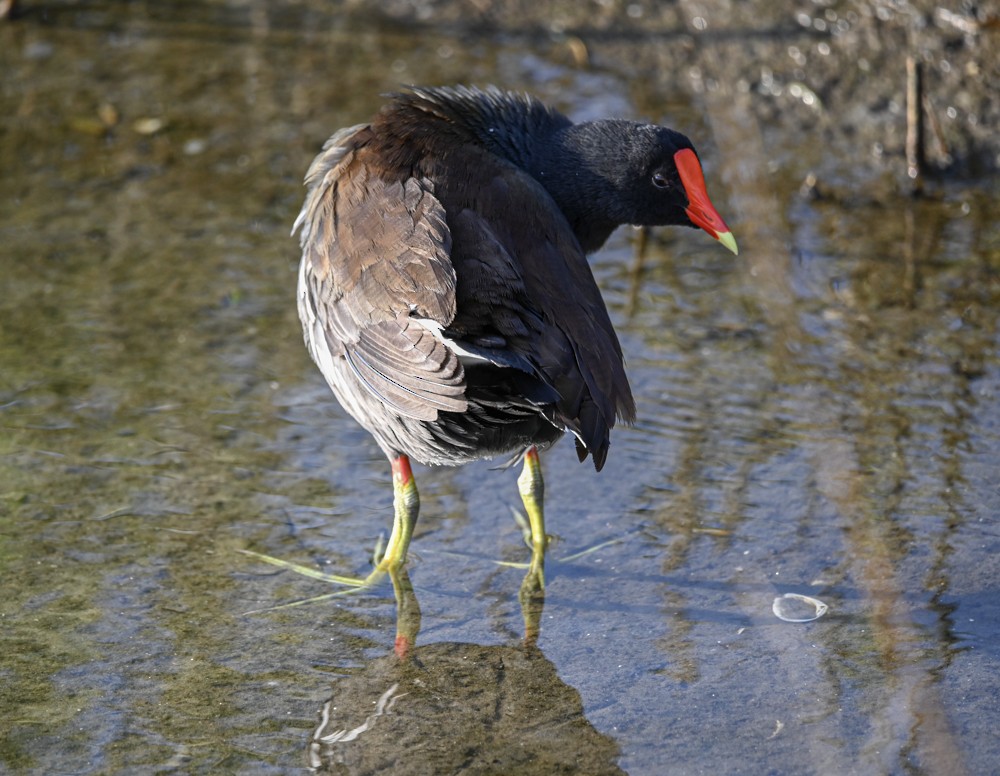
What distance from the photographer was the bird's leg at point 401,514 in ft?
11.4

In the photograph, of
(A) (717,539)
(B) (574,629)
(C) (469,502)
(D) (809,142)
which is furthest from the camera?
(D) (809,142)

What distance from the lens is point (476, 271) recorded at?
2.89m

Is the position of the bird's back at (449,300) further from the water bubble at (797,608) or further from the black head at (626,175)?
the water bubble at (797,608)

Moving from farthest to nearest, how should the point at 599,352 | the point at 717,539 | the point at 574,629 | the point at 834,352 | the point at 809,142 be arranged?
the point at 809,142 < the point at 834,352 < the point at 717,539 < the point at 574,629 < the point at 599,352

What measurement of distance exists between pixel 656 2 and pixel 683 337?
2.40 m

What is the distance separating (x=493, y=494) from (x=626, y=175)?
3.40 ft

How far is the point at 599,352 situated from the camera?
2.95 m

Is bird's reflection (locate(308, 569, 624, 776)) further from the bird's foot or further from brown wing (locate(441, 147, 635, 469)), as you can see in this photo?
brown wing (locate(441, 147, 635, 469))

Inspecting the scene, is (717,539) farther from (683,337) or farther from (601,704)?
(683,337)

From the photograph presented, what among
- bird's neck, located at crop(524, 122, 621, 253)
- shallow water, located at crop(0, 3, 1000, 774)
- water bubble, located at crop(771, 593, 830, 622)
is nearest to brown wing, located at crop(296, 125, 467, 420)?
bird's neck, located at crop(524, 122, 621, 253)

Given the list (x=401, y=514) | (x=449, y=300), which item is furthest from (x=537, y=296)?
(x=401, y=514)

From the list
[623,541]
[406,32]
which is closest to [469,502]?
[623,541]

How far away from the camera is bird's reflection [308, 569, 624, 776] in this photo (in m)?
2.78

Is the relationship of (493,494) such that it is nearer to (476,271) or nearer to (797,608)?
(797,608)
